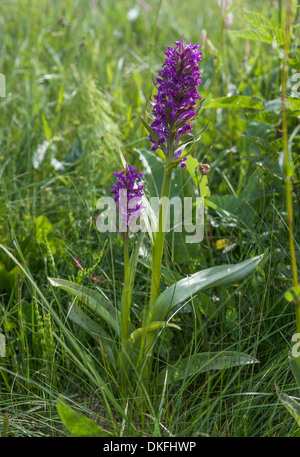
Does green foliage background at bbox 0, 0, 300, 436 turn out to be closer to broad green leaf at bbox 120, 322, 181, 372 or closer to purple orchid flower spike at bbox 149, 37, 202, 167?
broad green leaf at bbox 120, 322, 181, 372

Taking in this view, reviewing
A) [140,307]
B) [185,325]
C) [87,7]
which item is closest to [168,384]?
[185,325]

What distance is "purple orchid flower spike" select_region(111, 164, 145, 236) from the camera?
1170 mm

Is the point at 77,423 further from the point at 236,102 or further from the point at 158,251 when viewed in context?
the point at 236,102

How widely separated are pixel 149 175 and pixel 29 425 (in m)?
0.90

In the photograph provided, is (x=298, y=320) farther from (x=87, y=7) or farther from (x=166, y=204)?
(x=87, y=7)

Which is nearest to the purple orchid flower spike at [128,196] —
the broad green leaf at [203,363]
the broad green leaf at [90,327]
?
the broad green leaf at [90,327]

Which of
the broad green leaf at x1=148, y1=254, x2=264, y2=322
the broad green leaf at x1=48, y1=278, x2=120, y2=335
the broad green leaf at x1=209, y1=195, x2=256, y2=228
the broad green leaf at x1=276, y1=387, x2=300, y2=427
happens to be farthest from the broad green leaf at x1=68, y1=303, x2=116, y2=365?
the broad green leaf at x1=209, y1=195, x2=256, y2=228

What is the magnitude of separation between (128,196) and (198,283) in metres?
0.27

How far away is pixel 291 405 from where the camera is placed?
1053 millimetres

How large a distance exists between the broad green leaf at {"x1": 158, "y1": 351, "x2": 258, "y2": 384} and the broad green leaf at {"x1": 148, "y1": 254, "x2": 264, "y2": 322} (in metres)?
0.14

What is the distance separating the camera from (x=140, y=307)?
5.01 feet

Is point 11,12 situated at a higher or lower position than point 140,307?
higher

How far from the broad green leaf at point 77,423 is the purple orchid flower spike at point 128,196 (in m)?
0.43

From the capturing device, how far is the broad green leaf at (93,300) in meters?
1.23
